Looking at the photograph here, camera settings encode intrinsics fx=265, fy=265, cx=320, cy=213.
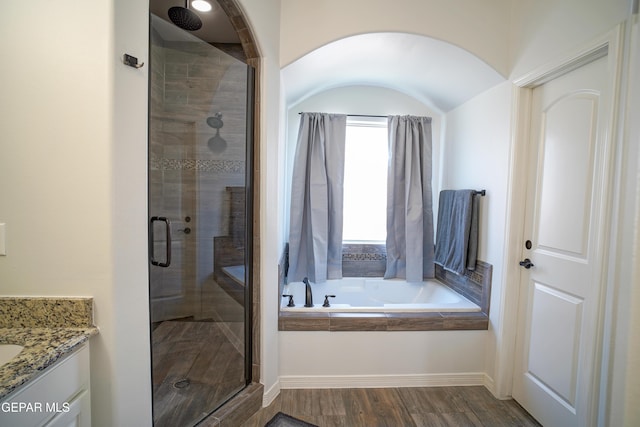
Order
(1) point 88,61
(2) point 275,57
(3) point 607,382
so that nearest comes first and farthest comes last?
(1) point 88,61, (3) point 607,382, (2) point 275,57

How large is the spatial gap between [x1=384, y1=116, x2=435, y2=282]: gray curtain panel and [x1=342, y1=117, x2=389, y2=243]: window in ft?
0.52

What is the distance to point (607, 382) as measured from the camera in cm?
119

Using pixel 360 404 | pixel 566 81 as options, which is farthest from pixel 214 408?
pixel 566 81

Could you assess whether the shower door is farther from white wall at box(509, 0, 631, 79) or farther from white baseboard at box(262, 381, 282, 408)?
white wall at box(509, 0, 631, 79)

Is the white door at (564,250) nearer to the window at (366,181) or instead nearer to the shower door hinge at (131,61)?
the window at (366,181)

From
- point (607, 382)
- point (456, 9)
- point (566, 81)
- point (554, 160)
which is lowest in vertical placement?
point (607, 382)

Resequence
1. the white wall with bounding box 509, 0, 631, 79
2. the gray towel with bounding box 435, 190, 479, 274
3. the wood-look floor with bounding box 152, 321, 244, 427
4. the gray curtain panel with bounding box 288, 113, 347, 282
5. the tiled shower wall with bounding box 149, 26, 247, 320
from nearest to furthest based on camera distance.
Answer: the white wall with bounding box 509, 0, 631, 79 < the wood-look floor with bounding box 152, 321, 244, 427 < the tiled shower wall with bounding box 149, 26, 247, 320 < the gray towel with bounding box 435, 190, 479, 274 < the gray curtain panel with bounding box 288, 113, 347, 282

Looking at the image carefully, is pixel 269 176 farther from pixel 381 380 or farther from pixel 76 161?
pixel 381 380

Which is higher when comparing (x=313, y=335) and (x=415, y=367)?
(x=313, y=335)

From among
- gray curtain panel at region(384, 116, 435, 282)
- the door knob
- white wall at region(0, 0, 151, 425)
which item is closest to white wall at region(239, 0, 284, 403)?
white wall at region(0, 0, 151, 425)

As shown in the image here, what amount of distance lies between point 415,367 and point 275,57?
92.9 inches

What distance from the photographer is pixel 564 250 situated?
4.89 feet

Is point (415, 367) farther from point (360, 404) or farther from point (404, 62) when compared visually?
point (404, 62)

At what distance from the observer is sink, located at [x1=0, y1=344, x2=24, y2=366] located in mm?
800
